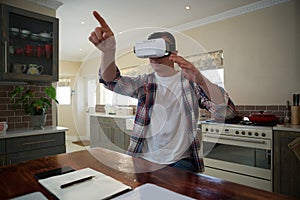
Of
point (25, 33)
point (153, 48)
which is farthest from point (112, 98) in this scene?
point (25, 33)

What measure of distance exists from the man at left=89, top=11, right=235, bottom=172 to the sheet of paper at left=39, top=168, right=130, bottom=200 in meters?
0.26

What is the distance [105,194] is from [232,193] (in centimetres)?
37

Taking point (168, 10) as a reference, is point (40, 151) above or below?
below

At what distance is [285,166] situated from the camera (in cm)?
189

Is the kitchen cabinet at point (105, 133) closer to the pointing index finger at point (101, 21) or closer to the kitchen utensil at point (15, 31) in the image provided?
the pointing index finger at point (101, 21)

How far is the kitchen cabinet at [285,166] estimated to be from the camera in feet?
6.01

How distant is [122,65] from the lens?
34.9 inches

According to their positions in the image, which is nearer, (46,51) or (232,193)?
(232,193)

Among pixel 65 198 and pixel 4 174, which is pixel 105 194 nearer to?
pixel 65 198

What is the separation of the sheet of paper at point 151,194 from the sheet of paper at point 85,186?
36 millimetres

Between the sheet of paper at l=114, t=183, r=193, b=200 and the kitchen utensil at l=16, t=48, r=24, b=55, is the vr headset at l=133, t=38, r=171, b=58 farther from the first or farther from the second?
the kitchen utensil at l=16, t=48, r=24, b=55

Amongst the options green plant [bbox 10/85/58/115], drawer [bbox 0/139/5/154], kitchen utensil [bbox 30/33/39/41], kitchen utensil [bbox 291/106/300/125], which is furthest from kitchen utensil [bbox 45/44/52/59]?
kitchen utensil [bbox 291/106/300/125]

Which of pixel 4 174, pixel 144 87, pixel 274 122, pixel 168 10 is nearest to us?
pixel 4 174

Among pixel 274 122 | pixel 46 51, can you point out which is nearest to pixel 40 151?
pixel 46 51
